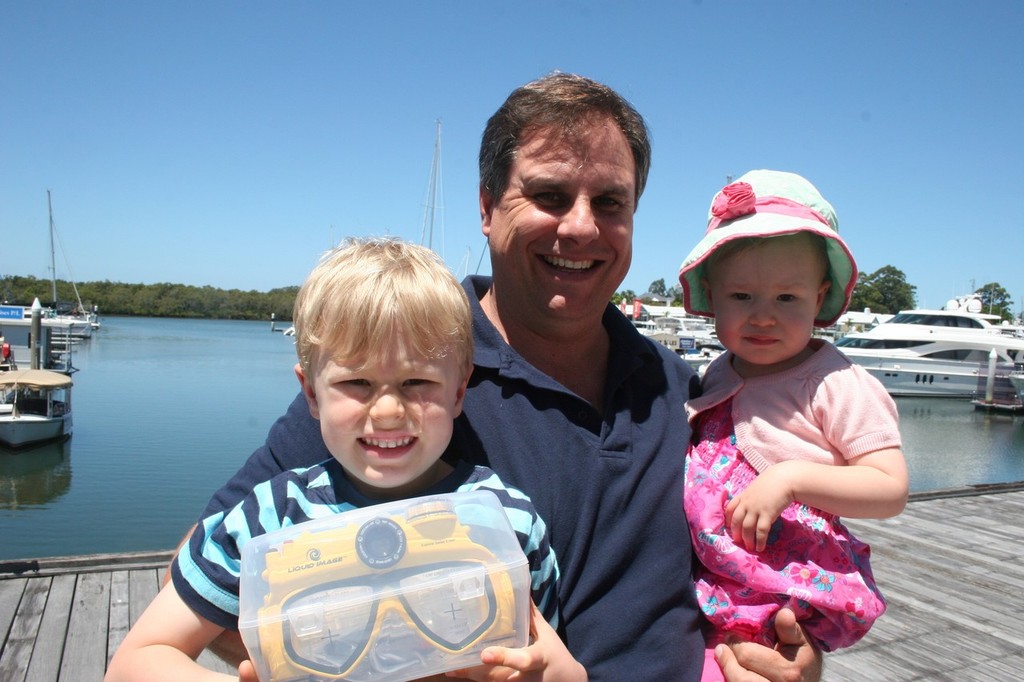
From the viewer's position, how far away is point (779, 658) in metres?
1.75

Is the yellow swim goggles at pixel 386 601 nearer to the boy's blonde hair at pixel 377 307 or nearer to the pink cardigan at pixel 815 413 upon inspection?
the boy's blonde hair at pixel 377 307

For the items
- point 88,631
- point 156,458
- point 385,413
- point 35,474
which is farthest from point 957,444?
point 35,474

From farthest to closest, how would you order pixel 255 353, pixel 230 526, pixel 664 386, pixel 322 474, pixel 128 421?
1. pixel 255 353
2. pixel 128 421
3. pixel 664 386
4. pixel 322 474
5. pixel 230 526

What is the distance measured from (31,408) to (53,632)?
19.2 metres

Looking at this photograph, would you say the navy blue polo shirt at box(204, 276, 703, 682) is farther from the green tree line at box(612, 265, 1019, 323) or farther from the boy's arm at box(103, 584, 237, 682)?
the green tree line at box(612, 265, 1019, 323)

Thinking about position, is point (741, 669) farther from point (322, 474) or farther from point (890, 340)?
point (890, 340)

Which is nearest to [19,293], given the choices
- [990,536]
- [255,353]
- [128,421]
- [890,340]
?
[255,353]

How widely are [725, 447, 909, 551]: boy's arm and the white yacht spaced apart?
2945 centimetres

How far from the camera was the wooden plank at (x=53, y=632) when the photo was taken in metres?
3.96

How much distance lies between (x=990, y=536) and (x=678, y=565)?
22.2 ft

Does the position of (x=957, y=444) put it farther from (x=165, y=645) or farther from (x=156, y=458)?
(x=165, y=645)

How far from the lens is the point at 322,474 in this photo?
148cm

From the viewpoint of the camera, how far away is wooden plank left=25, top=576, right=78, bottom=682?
3961 mm

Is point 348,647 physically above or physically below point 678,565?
above
